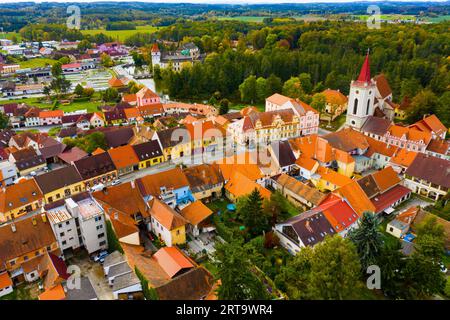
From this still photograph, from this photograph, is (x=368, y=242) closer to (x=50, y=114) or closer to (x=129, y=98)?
(x=50, y=114)

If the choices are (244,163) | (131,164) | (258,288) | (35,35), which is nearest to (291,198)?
(244,163)

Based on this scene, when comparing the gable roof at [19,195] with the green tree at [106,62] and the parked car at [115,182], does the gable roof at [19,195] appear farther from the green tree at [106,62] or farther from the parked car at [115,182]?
the green tree at [106,62]

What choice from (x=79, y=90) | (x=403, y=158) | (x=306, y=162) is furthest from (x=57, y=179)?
(x=79, y=90)

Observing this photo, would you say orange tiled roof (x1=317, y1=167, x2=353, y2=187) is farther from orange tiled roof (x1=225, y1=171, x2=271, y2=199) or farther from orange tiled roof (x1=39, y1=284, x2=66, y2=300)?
orange tiled roof (x1=39, y1=284, x2=66, y2=300)

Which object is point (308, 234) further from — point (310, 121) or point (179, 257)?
point (310, 121)

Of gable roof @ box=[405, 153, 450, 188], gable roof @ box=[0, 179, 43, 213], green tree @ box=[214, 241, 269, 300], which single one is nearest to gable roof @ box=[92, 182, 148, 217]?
gable roof @ box=[0, 179, 43, 213]

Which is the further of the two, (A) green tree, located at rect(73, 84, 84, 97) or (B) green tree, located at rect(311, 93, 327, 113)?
(A) green tree, located at rect(73, 84, 84, 97)

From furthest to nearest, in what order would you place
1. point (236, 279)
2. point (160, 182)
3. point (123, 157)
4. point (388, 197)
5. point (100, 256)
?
point (123, 157), point (388, 197), point (160, 182), point (100, 256), point (236, 279)
